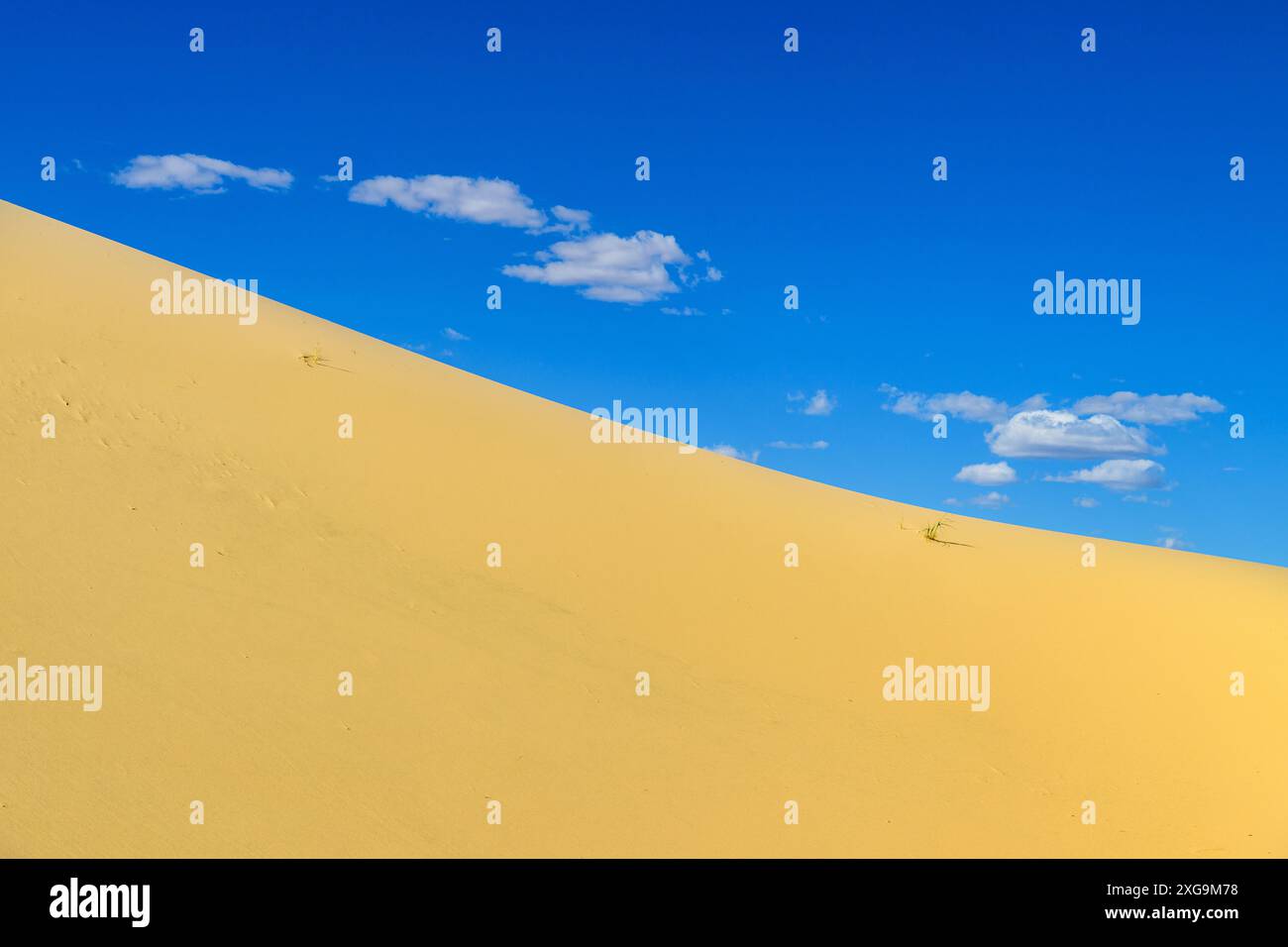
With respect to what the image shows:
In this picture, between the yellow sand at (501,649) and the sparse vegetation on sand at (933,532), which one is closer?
the yellow sand at (501,649)

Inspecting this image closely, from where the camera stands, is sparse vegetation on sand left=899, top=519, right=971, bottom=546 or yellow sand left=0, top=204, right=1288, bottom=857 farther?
sparse vegetation on sand left=899, top=519, right=971, bottom=546

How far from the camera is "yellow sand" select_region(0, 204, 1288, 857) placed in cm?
572

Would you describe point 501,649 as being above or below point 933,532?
below

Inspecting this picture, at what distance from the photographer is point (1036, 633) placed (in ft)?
31.8

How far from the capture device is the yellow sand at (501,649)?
5.72 meters

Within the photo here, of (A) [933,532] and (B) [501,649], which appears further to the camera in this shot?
(A) [933,532]

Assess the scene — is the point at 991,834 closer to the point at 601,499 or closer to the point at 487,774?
the point at 487,774

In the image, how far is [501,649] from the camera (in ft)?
24.4
